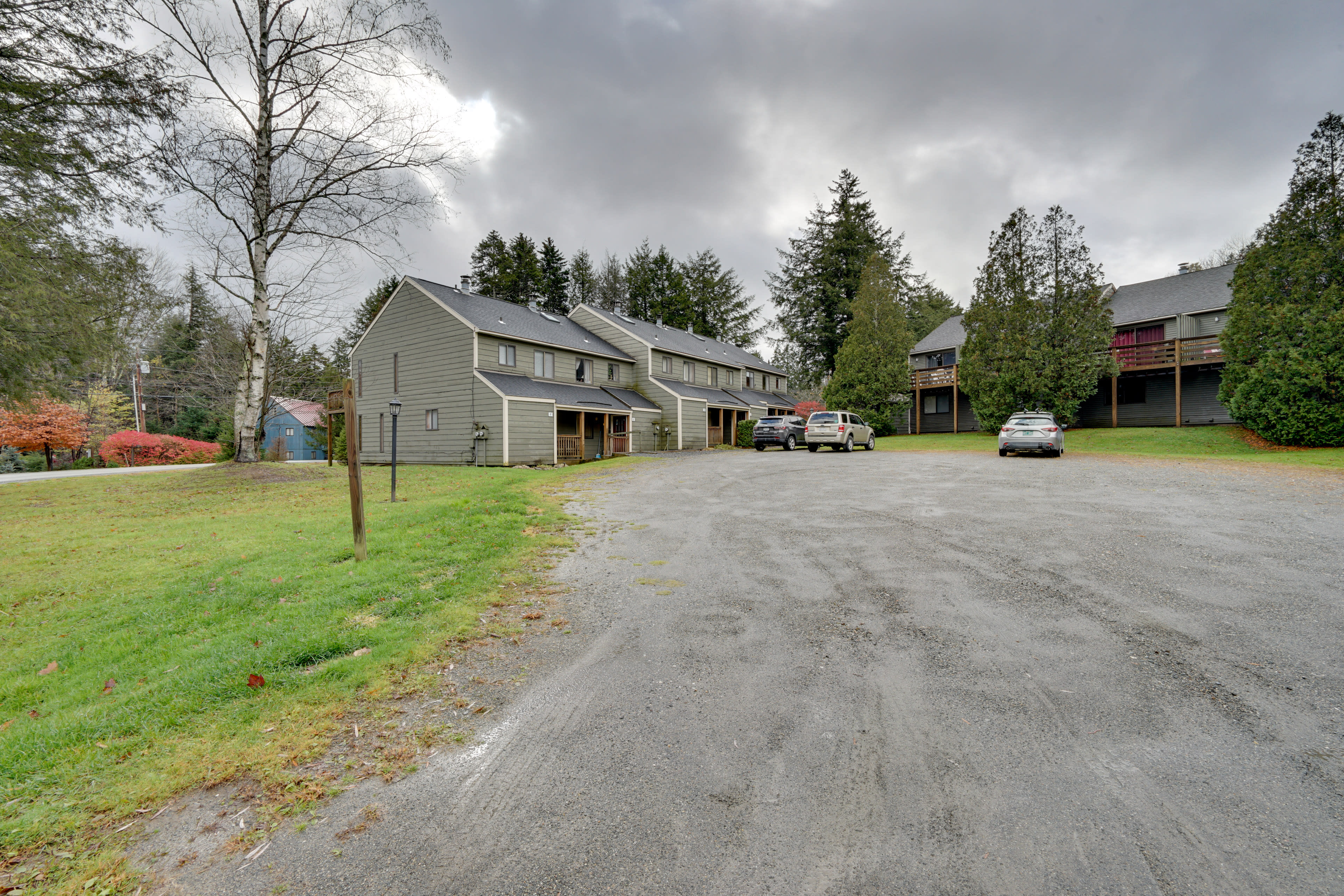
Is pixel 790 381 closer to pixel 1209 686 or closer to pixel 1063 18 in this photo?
pixel 1063 18

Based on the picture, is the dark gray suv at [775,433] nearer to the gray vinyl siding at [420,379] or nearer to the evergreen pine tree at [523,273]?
the gray vinyl siding at [420,379]

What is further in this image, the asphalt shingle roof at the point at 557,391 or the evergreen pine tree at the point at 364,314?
the evergreen pine tree at the point at 364,314

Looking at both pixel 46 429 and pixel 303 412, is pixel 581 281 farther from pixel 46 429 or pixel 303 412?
pixel 46 429

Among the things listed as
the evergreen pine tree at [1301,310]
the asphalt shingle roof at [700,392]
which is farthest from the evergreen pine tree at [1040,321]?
the asphalt shingle roof at [700,392]

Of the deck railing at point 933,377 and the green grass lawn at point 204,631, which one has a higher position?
the deck railing at point 933,377

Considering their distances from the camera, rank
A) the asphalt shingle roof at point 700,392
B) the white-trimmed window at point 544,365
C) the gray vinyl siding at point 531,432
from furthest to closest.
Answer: the asphalt shingle roof at point 700,392, the white-trimmed window at point 544,365, the gray vinyl siding at point 531,432

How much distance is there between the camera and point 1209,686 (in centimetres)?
340

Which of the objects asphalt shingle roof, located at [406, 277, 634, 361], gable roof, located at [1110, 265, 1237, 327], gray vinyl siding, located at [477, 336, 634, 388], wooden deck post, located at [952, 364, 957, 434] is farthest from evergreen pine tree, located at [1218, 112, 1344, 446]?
asphalt shingle roof, located at [406, 277, 634, 361]

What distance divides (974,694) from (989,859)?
1438 mm

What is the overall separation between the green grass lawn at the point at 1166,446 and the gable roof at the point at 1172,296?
18.1 feet

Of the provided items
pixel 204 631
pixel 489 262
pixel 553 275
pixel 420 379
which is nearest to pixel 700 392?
pixel 420 379

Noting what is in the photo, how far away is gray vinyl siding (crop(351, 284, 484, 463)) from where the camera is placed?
22969mm

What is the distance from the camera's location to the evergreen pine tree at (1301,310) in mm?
17156

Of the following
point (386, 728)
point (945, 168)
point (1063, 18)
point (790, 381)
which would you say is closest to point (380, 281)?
point (790, 381)
